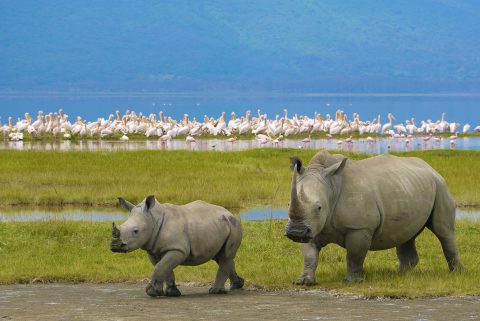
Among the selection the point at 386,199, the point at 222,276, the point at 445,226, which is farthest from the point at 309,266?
the point at 445,226

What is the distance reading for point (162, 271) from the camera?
11164 mm

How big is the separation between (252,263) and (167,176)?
15.0 meters

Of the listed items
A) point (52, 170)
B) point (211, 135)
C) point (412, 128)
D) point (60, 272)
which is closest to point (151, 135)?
point (211, 135)

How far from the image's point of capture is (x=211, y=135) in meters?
59.2

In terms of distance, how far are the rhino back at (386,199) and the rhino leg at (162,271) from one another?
183cm

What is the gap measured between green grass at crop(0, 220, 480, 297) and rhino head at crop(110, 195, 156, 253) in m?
1.64

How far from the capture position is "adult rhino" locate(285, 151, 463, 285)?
11734 millimetres

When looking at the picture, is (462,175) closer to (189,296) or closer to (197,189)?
(197,189)

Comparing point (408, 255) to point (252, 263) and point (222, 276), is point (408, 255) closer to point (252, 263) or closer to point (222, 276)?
point (252, 263)

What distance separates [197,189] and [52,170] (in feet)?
19.6

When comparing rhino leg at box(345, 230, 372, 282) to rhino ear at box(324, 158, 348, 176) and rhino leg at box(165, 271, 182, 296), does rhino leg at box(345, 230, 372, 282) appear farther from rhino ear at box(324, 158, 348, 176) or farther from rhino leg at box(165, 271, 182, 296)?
rhino leg at box(165, 271, 182, 296)

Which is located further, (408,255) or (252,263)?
(252,263)

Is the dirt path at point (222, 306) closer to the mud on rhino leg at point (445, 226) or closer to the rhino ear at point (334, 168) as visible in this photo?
the rhino ear at point (334, 168)

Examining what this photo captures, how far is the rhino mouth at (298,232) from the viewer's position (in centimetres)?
1116
